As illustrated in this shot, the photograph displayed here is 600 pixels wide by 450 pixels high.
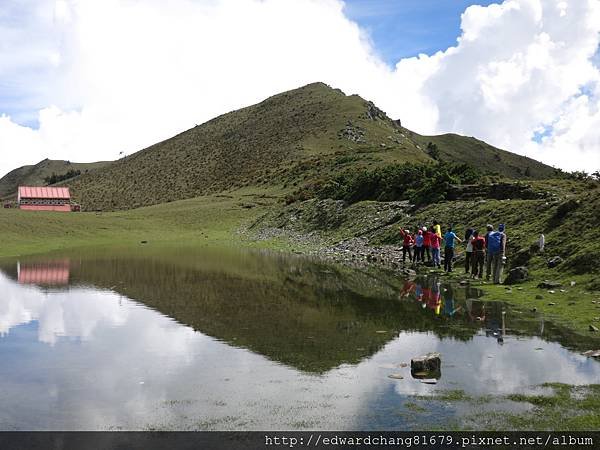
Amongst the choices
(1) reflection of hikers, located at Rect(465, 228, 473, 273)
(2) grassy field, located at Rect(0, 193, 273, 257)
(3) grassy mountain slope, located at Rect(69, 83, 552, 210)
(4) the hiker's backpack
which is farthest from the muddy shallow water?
(3) grassy mountain slope, located at Rect(69, 83, 552, 210)

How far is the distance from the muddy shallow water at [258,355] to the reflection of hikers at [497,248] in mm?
2319

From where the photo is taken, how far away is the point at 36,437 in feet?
27.9

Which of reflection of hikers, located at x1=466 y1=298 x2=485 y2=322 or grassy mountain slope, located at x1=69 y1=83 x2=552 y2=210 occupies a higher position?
grassy mountain slope, located at x1=69 y1=83 x2=552 y2=210

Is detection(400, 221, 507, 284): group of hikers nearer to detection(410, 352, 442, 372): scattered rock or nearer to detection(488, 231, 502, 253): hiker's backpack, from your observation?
detection(488, 231, 502, 253): hiker's backpack

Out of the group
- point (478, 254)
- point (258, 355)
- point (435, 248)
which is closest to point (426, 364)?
point (258, 355)

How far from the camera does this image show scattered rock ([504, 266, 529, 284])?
24312mm

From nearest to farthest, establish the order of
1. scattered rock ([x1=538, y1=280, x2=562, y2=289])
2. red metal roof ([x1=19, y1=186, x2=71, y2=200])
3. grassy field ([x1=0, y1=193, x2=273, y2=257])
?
scattered rock ([x1=538, y1=280, x2=562, y2=289]) → grassy field ([x1=0, y1=193, x2=273, y2=257]) → red metal roof ([x1=19, y1=186, x2=71, y2=200])

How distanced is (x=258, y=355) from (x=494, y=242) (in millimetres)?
15382

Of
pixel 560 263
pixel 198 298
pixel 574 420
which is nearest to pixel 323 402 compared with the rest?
pixel 574 420

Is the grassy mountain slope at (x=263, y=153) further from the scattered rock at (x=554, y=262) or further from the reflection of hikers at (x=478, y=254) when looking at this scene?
the scattered rock at (x=554, y=262)

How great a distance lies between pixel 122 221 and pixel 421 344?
6942 cm

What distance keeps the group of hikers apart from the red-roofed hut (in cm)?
8956

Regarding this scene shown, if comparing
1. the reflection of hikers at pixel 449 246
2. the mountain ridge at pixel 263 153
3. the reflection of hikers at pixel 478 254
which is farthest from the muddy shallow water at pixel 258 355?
the mountain ridge at pixel 263 153

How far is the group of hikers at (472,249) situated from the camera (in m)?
25.3
